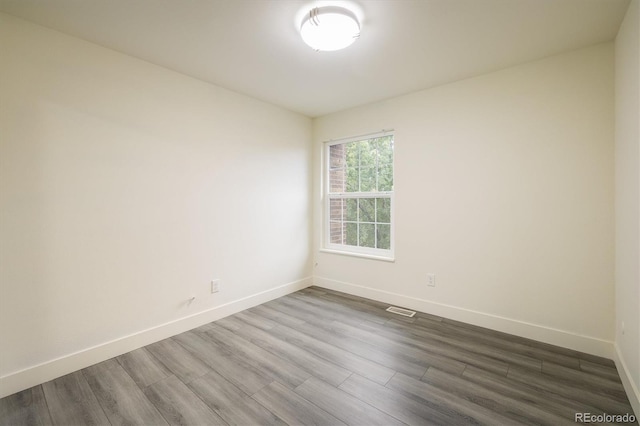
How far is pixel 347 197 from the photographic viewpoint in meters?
3.93

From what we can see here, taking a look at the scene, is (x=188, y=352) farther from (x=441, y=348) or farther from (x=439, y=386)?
(x=441, y=348)

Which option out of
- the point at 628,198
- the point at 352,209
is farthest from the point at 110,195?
the point at 628,198

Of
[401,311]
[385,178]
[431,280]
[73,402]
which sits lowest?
[73,402]

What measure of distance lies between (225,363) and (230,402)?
0.45 metres

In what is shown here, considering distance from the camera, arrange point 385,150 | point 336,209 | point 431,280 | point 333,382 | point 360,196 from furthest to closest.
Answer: point 336,209, point 360,196, point 385,150, point 431,280, point 333,382

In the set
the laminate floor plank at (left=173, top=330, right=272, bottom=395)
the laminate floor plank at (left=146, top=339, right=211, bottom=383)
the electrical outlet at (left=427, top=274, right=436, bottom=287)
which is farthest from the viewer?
the electrical outlet at (left=427, top=274, right=436, bottom=287)

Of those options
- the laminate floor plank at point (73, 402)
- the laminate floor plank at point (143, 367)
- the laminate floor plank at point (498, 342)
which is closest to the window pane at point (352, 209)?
the laminate floor plank at point (498, 342)

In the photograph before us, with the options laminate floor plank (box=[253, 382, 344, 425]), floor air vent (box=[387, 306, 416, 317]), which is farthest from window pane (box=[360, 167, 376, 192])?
laminate floor plank (box=[253, 382, 344, 425])

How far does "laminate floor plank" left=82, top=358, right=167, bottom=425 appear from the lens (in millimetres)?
1636

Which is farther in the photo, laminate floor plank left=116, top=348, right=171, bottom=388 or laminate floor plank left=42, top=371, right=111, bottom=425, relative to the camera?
laminate floor plank left=116, top=348, right=171, bottom=388

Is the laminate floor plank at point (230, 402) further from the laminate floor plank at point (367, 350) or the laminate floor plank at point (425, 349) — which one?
the laminate floor plank at point (425, 349)

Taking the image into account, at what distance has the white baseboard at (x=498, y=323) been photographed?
89.1 inches

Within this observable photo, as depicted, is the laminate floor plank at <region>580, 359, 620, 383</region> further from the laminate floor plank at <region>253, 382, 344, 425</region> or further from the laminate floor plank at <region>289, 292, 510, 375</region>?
the laminate floor plank at <region>253, 382, 344, 425</region>

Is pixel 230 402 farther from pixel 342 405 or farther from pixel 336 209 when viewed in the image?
pixel 336 209
